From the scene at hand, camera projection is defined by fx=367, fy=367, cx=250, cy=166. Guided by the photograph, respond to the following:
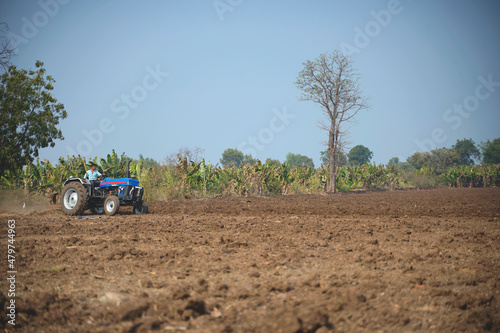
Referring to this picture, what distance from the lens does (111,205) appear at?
1209cm

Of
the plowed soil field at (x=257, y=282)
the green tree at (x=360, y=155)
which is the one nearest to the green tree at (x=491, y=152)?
the green tree at (x=360, y=155)

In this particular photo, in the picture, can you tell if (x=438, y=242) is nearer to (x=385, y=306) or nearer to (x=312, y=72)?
(x=385, y=306)

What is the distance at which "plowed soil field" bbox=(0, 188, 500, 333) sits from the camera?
3.13 m

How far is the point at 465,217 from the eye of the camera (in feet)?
36.5

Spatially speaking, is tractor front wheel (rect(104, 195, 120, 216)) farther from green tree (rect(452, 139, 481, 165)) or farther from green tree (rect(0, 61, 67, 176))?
green tree (rect(452, 139, 481, 165))

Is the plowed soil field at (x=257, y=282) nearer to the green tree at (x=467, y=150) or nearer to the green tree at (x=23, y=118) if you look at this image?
the green tree at (x=23, y=118)

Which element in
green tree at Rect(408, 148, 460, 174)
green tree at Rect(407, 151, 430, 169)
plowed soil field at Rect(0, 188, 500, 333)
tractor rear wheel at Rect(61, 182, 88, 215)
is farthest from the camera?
green tree at Rect(407, 151, 430, 169)

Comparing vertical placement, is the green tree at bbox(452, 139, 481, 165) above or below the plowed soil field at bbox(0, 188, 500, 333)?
above

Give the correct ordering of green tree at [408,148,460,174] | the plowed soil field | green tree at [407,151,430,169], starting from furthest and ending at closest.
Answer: green tree at [407,151,430,169], green tree at [408,148,460,174], the plowed soil field

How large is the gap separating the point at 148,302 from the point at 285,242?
13.2 feet

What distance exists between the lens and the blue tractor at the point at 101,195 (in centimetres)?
1189

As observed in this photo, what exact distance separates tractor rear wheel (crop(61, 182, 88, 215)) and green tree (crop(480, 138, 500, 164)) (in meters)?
80.4

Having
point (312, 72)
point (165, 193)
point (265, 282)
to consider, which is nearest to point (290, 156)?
point (312, 72)

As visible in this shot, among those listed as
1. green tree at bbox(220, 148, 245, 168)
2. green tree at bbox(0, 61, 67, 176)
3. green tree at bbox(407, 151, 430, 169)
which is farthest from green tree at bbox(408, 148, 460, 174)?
green tree at bbox(0, 61, 67, 176)
